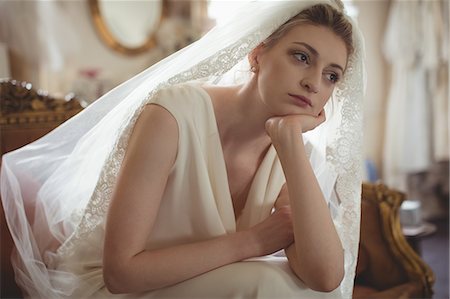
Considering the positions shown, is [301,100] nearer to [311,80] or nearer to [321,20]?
[311,80]

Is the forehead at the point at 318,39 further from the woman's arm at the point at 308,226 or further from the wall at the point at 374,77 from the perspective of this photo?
the wall at the point at 374,77

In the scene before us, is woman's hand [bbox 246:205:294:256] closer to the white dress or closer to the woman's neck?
the white dress

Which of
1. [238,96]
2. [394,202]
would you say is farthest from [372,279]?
[238,96]

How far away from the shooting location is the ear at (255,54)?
44.3 inches

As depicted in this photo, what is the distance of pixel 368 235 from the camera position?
160 centimetres

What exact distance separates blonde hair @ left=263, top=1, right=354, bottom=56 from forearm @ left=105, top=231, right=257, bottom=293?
0.45 m

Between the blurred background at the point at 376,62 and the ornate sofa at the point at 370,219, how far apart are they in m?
1.42

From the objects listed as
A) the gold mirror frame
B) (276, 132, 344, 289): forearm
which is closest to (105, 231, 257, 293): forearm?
(276, 132, 344, 289): forearm

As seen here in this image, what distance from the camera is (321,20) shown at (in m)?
1.07

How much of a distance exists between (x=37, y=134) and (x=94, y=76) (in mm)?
1846

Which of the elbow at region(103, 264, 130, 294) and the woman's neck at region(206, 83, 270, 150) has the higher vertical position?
the woman's neck at region(206, 83, 270, 150)

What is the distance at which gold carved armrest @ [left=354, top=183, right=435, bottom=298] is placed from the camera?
1526 millimetres

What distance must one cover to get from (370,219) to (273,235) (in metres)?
0.65

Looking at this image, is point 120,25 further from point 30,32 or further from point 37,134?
point 37,134
